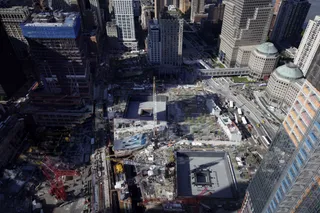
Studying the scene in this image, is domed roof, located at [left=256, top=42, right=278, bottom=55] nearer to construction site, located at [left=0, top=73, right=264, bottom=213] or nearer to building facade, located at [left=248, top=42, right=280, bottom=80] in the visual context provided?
building facade, located at [left=248, top=42, right=280, bottom=80]

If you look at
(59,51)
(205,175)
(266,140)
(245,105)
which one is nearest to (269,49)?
(245,105)

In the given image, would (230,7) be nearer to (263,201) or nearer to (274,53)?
(274,53)

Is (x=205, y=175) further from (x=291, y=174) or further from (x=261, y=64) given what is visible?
(x=261, y=64)

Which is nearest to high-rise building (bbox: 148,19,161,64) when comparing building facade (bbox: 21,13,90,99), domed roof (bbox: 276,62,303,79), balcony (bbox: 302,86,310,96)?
building facade (bbox: 21,13,90,99)

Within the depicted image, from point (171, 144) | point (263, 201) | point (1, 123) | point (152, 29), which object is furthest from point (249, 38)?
point (1, 123)

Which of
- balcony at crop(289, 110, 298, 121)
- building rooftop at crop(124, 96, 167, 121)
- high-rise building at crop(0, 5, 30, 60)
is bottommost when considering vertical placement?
building rooftop at crop(124, 96, 167, 121)

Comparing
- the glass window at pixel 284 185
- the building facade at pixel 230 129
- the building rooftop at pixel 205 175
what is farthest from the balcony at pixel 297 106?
the building facade at pixel 230 129

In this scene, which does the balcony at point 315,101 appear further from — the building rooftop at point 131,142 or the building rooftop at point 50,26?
the building rooftop at point 50,26

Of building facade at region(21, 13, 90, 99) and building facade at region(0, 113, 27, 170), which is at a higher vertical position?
building facade at region(21, 13, 90, 99)
